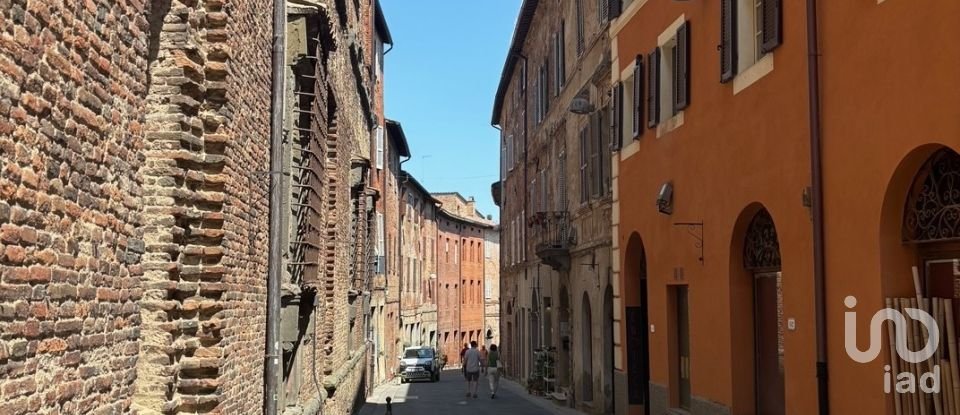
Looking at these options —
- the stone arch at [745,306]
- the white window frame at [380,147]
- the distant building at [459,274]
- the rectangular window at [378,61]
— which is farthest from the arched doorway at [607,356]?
the distant building at [459,274]

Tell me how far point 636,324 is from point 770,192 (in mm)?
6690

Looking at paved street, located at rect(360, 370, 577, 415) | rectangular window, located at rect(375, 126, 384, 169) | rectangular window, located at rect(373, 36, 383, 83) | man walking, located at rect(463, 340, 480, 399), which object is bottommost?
paved street, located at rect(360, 370, 577, 415)

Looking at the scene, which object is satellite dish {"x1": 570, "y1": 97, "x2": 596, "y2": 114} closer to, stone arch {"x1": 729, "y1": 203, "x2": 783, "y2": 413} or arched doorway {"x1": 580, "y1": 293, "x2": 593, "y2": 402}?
arched doorway {"x1": 580, "y1": 293, "x2": 593, "y2": 402}

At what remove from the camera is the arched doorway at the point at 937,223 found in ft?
23.8

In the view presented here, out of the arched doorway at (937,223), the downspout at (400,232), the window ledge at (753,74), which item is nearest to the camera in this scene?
the arched doorway at (937,223)

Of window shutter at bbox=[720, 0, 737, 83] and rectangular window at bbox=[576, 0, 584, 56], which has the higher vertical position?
rectangular window at bbox=[576, 0, 584, 56]

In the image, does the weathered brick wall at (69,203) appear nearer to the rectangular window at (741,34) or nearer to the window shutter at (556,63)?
the rectangular window at (741,34)

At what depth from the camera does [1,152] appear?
430 cm

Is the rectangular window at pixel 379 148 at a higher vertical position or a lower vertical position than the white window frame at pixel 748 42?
higher

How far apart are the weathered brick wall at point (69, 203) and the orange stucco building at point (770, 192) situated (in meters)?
5.64

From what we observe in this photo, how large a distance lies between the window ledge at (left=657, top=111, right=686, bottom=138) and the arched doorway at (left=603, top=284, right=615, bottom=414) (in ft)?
16.3

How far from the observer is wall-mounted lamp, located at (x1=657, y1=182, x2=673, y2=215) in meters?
Result: 13.9

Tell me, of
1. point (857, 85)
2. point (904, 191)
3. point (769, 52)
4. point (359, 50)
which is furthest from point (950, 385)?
point (359, 50)

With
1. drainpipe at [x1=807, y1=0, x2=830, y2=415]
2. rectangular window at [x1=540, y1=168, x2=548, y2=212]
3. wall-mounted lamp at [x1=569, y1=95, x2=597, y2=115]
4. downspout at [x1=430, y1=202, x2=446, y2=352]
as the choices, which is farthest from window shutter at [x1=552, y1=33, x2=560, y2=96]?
downspout at [x1=430, y1=202, x2=446, y2=352]
